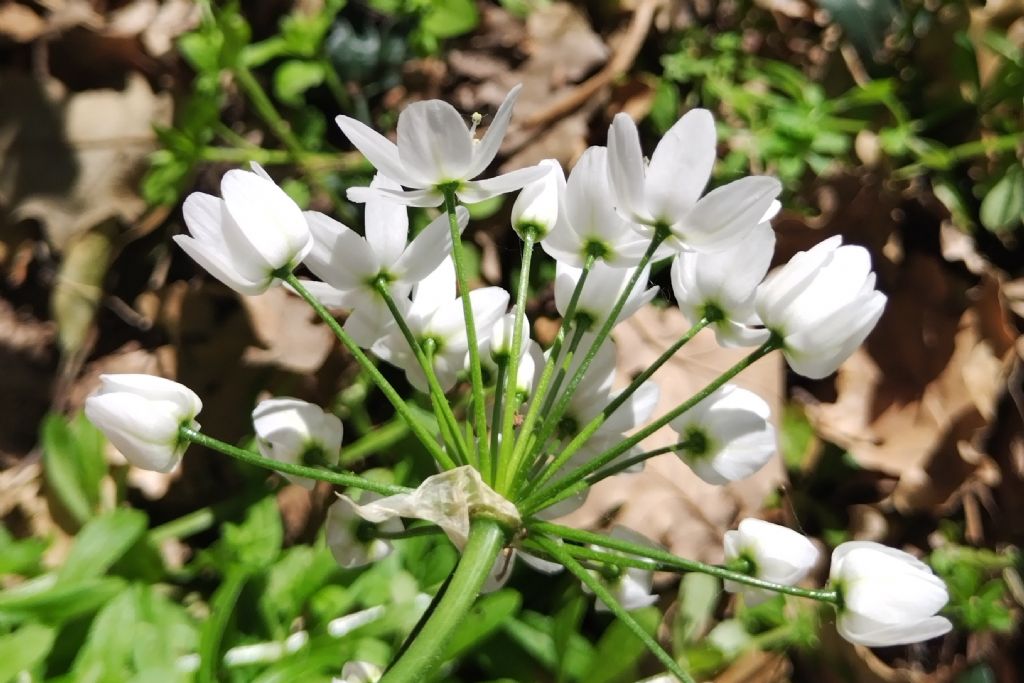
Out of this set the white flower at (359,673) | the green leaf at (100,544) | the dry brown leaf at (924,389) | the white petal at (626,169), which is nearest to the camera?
the white petal at (626,169)

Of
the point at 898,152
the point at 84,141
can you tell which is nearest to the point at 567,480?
the point at 898,152

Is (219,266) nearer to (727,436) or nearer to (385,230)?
(385,230)

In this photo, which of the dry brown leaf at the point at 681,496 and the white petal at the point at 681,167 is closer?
the white petal at the point at 681,167

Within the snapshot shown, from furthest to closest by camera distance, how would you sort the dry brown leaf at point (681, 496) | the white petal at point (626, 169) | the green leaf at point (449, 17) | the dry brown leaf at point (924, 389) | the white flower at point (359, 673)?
the green leaf at point (449, 17) → the dry brown leaf at point (924, 389) → the dry brown leaf at point (681, 496) → the white flower at point (359, 673) → the white petal at point (626, 169)

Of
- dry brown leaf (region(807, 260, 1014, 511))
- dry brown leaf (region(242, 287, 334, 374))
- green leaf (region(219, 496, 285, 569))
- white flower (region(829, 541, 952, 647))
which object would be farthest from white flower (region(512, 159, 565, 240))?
dry brown leaf (region(807, 260, 1014, 511))

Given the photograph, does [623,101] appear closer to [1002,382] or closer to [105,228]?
[1002,382]

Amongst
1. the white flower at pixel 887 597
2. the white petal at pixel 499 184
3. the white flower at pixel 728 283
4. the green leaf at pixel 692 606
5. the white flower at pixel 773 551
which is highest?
the white petal at pixel 499 184

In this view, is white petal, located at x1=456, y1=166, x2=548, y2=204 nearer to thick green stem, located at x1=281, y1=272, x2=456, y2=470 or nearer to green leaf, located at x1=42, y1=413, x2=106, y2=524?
thick green stem, located at x1=281, y1=272, x2=456, y2=470

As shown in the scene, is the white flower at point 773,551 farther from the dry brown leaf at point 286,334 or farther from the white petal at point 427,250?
the dry brown leaf at point 286,334

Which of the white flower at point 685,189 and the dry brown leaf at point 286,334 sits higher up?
the white flower at point 685,189

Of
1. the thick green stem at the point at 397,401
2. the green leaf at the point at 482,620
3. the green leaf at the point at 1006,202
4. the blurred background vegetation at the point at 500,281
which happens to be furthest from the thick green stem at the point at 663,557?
the green leaf at the point at 1006,202
